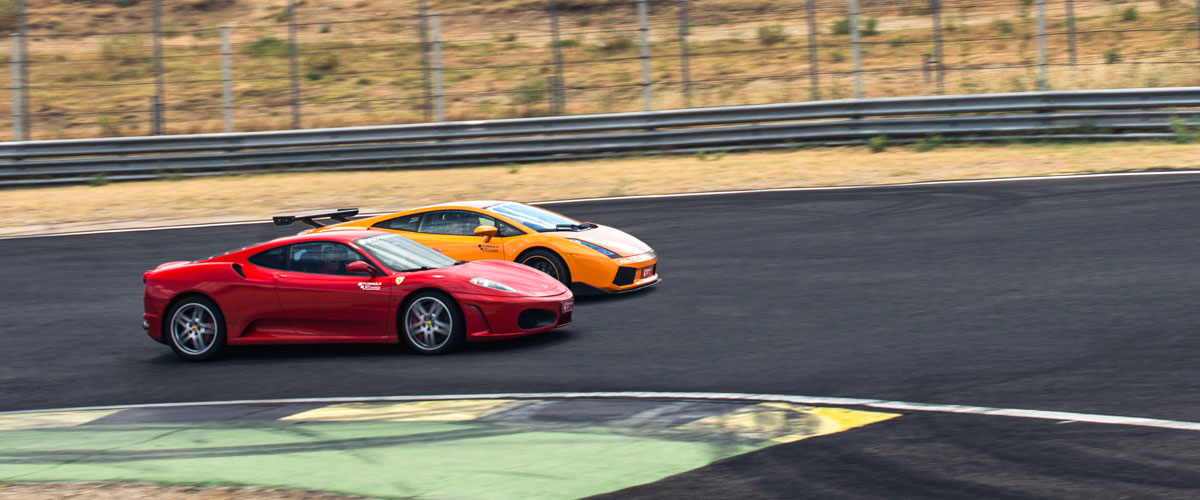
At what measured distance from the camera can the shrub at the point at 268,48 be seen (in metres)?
32.3

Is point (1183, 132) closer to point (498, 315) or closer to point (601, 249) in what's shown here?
point (601, 249)

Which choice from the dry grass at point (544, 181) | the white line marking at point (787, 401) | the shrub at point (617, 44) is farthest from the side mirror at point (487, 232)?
the shrub at point (617, 44)

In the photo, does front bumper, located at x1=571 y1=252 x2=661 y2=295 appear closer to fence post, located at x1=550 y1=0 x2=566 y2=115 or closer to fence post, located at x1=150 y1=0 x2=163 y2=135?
fence post, located at x1=550 y1=0 x2=566 y2=115

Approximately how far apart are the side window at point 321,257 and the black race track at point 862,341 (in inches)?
30.8

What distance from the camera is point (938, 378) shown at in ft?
27.3

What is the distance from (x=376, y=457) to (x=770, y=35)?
26030 millimetres

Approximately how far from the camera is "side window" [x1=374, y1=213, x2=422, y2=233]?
13.2 metres

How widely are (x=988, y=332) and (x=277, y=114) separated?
22108 mm

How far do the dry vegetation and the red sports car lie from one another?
14.9 m

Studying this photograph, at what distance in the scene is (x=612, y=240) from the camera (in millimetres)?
12781

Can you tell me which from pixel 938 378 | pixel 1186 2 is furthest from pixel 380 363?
pixel 1186 2

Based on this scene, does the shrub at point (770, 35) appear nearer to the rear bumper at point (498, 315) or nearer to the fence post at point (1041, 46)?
the fence post at point (1041, 46)

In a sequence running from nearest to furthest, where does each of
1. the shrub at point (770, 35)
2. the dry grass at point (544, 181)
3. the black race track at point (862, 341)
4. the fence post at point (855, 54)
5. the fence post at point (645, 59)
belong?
1. the black race track at point (862, 341)
2. the dry grass at point (544, 181)
3. the fence post at point (855, 54)
4. the fence post at point (645, 59)
5. the shrub at point (770, 35)

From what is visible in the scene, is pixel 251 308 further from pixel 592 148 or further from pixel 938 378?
pixel 592 148
